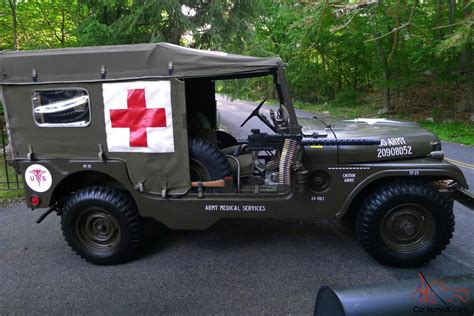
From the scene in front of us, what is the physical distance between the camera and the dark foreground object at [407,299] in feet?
4.85

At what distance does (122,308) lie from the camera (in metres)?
3.14

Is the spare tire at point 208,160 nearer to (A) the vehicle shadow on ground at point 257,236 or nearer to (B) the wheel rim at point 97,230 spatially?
(A) the vehicle shadow on ground at point 257,236

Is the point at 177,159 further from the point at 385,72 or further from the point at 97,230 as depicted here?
the point at 385,72

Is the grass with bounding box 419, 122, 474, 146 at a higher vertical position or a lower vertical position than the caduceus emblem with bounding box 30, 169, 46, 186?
lower

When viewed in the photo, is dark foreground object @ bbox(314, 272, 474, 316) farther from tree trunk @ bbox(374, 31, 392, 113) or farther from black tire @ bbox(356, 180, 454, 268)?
tree trunk @ bbox(374, 31, 392, 113)

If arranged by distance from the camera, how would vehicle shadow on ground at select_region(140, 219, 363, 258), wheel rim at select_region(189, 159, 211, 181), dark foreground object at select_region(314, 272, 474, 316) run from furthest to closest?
vehicle shadow on ground at select_region(140, 219, 363, 258), wheel rim at select_region(189, 159, 211, 181), dark foreground object at select_region(314, 272, 474, 316)

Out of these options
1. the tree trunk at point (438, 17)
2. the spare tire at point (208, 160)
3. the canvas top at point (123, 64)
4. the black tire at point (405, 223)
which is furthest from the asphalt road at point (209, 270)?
the tree trunk at point (438, 17)

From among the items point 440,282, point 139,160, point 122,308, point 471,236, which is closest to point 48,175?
point 139,160

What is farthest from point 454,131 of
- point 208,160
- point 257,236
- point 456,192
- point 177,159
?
point 177,159

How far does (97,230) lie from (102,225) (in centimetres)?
8

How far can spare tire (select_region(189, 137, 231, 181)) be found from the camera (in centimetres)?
372

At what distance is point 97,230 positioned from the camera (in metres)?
4.01

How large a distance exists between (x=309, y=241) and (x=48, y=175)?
9.08 ft

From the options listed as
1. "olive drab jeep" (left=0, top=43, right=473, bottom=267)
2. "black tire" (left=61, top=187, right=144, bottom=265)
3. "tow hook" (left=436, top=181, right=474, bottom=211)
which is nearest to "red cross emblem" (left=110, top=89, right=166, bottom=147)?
"olive drab jeep" (left=0, top=43, right=473, bottom=267)
